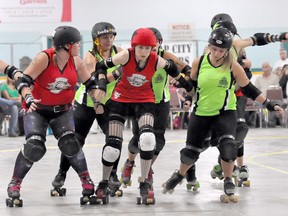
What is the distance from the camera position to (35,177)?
7.29 m

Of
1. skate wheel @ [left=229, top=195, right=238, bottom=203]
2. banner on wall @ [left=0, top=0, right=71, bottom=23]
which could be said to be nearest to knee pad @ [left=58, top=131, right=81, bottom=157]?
skate wheel @ [left=229, top=195, right=238, bottom=203]

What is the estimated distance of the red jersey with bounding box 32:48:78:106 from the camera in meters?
5.50

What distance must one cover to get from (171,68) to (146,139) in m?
0.68

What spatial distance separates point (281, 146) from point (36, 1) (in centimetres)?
877

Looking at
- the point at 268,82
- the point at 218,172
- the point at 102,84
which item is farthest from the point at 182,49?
the point at 102,84

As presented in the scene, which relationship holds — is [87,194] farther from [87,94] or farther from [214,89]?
[214,89]

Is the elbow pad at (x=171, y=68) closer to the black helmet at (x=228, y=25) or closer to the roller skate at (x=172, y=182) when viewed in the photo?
the black helmet at (x=228, y=25)

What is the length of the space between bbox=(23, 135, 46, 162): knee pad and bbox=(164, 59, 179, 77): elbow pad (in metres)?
1.13

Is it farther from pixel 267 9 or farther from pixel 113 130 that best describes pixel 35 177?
pixel 267 9

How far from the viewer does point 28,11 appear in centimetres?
1762

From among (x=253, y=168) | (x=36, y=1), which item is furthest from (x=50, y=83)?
(x=36, y=1)

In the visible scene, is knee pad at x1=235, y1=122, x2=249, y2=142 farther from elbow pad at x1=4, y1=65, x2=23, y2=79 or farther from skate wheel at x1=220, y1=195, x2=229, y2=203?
elbow pad at x1=4, y1=65, x2=23, y2=79

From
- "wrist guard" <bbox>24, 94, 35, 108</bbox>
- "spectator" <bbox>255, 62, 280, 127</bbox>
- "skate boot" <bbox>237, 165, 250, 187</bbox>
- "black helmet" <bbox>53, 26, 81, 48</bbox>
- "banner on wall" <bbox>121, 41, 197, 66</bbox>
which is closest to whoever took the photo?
"wrist guard" <bbox>24, 94, 35, 108</bbox>

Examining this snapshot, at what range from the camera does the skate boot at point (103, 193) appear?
5.55 meters
